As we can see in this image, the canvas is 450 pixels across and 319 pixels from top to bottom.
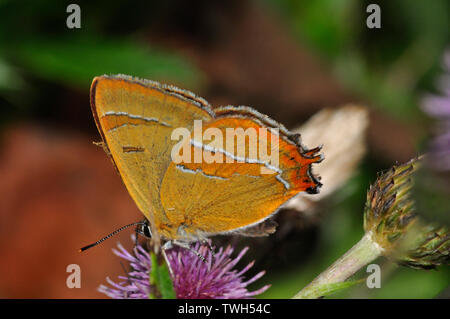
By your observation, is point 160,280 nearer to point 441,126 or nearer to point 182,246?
point 182,246

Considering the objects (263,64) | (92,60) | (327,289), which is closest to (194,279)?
(327,289)

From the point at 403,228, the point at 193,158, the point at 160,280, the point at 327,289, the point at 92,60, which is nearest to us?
the point at 160,280

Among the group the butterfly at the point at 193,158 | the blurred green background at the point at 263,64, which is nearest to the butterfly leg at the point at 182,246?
the butterfly at the point at 193,158

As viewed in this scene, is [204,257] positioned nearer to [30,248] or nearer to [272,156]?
[272,156]

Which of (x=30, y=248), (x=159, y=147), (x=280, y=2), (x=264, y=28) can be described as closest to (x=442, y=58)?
(x=280, y=2)

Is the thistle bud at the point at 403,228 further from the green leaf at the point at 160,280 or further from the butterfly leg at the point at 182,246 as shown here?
the green leaf at the point at 160,280
